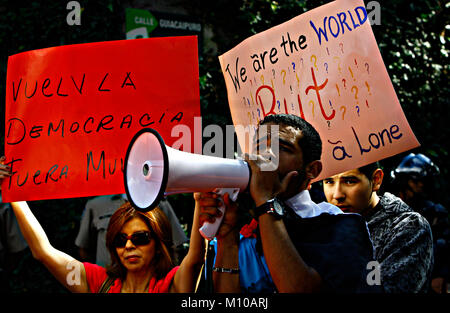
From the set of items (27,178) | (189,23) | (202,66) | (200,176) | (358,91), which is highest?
(189,23)

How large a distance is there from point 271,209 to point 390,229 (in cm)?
87

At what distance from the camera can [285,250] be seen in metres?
1.51

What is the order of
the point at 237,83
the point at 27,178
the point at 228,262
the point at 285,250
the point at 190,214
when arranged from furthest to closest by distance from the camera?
the point at 190,214
the point at 237,83
the point at 27,178
the point at 228,262
the point at 285,250

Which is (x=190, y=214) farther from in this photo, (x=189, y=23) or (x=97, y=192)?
(x=97, y=192)

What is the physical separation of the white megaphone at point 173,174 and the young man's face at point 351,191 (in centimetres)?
83

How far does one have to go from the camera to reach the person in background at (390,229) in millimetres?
2029

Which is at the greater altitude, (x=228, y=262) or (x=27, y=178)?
(x=27, y=178)

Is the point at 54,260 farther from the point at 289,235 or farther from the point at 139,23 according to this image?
the point at 139,23

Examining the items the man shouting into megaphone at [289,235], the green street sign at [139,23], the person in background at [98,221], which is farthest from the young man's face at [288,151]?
the green street sign at [139,23]

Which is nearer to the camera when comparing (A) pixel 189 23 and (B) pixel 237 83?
(B) pixel 237 83

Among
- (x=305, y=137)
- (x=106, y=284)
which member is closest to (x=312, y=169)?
(x=305, y=137)

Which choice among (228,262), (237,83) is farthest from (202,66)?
(228,262)

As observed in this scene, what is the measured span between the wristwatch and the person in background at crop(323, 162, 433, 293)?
0.67 metres

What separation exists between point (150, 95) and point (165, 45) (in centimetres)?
24
